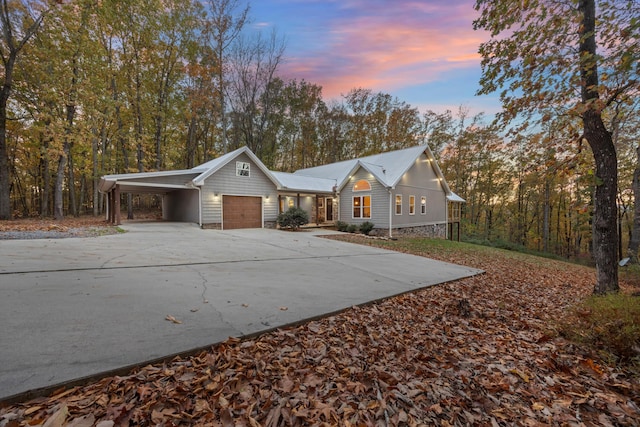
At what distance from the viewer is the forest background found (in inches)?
485

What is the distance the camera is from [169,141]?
22938 mm

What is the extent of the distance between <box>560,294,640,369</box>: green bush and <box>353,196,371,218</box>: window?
13419mm

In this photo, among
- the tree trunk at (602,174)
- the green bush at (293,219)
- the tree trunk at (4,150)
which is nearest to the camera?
the tree trunk at (602,174)

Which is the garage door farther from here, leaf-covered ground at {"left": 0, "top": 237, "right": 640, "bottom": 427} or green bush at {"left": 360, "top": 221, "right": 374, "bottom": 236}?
leaf-covered ground at {"left": 0, "top": 237, "right": 640, "bottom": 427}

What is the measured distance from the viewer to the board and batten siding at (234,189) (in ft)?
45.1

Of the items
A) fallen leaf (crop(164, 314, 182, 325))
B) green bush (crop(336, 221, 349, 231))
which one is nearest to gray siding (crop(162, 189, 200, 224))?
green bush (crop(336, 221, 349, 231))

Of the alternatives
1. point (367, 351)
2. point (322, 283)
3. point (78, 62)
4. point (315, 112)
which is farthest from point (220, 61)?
point (367, 351)

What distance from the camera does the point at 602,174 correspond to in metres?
5.07

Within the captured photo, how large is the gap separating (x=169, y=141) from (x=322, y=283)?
23706 millimetres

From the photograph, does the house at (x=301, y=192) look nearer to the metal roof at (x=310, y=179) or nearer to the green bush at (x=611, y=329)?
the metal roof at (x=310, y=179)

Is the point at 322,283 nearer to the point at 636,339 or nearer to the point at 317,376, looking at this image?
the point at 317,376

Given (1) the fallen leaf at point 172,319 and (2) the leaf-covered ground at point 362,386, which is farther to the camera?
(1) the fallen leaf at point 172,319

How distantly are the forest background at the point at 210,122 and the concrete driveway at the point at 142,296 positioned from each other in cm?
485

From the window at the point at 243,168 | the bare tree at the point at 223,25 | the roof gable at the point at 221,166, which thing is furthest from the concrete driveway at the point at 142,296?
the bare tree at the point at 223,25
